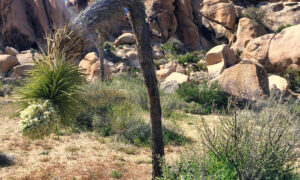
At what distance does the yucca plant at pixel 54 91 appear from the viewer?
198 centimetres

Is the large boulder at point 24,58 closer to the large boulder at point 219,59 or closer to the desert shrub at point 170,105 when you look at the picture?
the large boulder at point 219,59

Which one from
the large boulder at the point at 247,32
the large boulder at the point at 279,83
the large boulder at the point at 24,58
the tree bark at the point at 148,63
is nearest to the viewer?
the tree bark at the point at 148,63

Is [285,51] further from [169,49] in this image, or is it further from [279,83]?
[169,49]

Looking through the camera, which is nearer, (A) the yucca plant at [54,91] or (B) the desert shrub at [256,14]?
(A) the yucca plant at [54,91]

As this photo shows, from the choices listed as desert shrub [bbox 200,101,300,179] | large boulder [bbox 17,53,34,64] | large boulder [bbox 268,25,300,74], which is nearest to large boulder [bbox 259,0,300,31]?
large boulder [bbox 268,25,300,74]

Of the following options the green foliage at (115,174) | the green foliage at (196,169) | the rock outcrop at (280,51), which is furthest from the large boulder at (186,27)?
the green foliage at (196,169)

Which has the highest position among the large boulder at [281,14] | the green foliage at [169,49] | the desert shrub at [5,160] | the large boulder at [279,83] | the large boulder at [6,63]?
the large boulder at [281,14]

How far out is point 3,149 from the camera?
547 cm

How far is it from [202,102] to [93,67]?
7673 millimetres

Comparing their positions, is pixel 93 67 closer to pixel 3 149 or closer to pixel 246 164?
pixel 3 149

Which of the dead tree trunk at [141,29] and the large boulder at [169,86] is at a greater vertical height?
the dead tree trunk at [141,29]

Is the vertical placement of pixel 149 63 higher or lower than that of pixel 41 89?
higher

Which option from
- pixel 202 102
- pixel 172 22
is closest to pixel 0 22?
pixel 172 22

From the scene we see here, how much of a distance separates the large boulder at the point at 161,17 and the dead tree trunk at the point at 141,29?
1064 inches
